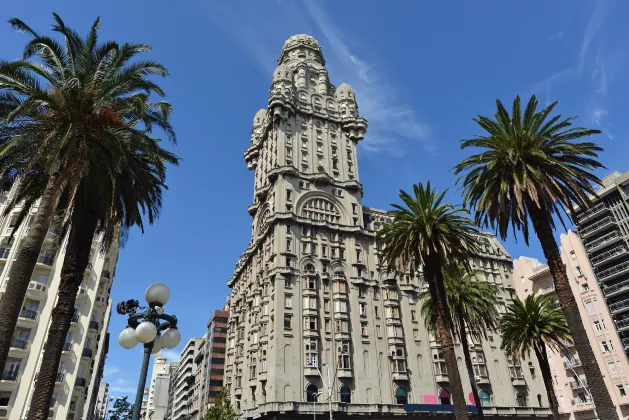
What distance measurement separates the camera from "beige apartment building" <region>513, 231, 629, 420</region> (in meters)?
66.8

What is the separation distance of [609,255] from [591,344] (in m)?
16.0

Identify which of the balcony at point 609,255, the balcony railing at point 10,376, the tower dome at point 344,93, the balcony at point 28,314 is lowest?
the balcony railing at point 10,376

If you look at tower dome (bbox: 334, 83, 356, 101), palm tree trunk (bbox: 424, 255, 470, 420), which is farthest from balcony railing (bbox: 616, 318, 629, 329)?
tower dome (bbox: 334, 83, 356, 101)

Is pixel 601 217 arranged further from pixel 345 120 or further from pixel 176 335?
pixel 176 335

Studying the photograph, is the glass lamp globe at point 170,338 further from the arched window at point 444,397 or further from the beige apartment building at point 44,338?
the arched window at point 444,397

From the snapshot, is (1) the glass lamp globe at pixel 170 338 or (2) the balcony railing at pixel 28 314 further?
(2) the balcony railing at pixel 28 314

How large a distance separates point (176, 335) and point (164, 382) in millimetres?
1774

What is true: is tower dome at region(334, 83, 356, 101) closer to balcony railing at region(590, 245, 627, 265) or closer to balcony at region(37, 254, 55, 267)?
balcony railing at region(590, 245, 627, 265)

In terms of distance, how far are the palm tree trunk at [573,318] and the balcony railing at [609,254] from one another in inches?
2290

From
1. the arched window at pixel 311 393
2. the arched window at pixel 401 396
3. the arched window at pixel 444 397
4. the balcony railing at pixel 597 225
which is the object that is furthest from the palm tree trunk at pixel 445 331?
the balcony railing at pixel 597 225

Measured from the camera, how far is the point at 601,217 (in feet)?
244

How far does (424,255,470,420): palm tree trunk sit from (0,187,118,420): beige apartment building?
2918 centimetres

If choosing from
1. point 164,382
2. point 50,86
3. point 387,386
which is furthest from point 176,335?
point 387,386

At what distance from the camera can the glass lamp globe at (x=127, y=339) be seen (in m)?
13.3
